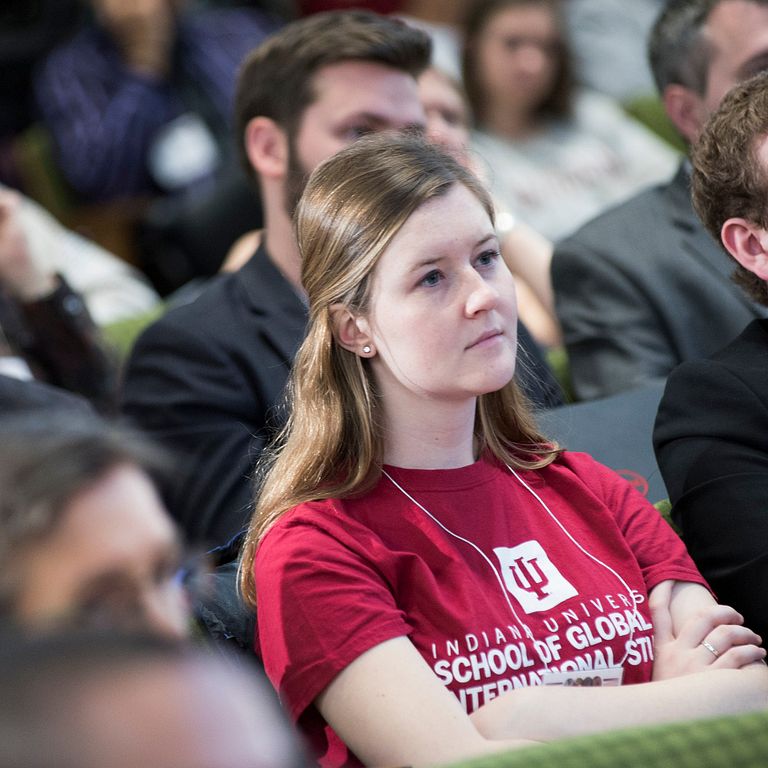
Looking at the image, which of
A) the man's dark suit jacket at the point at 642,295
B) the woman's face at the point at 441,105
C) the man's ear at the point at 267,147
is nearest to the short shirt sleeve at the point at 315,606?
the man's dark suit jacket at the point at 642,295

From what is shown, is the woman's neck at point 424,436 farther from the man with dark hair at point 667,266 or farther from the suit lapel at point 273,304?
the man with dark hair at point 667,266

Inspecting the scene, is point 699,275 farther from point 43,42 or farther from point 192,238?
point 43,42

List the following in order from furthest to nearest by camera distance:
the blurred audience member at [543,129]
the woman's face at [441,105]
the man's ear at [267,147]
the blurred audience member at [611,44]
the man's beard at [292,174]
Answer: the blurred audience member at [611,44] < the blurred audience member at [543,129] < the woman's face at [441,105] < the man's ear at [267,147] < the man's beard at [292,174]

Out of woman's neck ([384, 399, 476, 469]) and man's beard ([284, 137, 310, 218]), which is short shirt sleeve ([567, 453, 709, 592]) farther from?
man's beard ([284, 137, 310, 218])

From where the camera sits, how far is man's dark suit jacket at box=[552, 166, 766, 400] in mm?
2426

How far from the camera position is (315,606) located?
4.27 ft

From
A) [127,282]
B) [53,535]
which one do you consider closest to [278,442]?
[53,535]

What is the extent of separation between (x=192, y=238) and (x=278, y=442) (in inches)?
75.2

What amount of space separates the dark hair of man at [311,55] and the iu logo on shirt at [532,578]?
4.11 feet

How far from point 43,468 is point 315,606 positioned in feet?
1.95

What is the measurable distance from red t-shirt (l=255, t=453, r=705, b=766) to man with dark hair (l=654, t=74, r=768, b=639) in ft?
0.18

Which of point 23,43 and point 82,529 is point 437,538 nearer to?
point 82,529

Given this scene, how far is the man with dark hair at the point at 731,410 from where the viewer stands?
152 cm

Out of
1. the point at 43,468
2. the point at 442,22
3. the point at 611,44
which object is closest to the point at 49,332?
the point at 43,468
